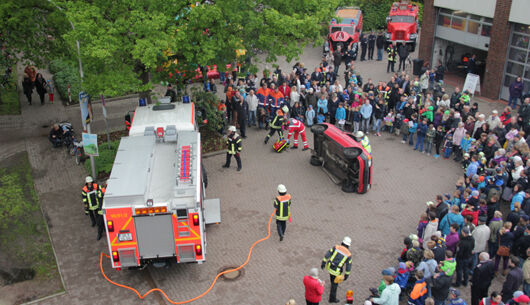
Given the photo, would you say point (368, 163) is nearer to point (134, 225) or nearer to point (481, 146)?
point (481, 146)

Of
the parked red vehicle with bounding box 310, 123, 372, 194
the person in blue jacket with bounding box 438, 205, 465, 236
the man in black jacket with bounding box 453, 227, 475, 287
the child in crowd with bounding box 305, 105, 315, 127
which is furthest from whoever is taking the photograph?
the child in crowd with bounding box 305, 105, 315, 127

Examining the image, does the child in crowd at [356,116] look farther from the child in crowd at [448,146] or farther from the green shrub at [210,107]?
the green shrub at [210,107]

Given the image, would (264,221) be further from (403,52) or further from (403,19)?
(403,19)

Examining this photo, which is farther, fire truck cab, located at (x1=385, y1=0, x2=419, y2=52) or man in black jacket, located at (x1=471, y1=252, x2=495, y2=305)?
fire truck cab, located at (x1=385, y1=0, x2=419, y2=52)

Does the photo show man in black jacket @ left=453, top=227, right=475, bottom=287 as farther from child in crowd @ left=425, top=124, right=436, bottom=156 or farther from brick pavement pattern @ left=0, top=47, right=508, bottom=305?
child in crowd @ left=425, top=124, right=436, bottom=156

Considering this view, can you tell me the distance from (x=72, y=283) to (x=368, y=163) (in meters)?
9.16

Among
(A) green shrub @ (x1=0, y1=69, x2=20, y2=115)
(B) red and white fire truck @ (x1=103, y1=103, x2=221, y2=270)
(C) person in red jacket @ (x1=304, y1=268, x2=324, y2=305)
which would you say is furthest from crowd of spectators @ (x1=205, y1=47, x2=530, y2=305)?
(A) green shrub @ (x1=0, y1=69, x2=20, y2=115)

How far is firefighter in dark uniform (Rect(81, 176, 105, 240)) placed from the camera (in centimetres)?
1488

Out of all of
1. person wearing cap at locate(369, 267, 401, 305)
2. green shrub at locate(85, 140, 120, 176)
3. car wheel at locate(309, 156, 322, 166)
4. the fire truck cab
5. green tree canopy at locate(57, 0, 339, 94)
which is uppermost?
green tree canopy at locate(57, 0, 339, 94)

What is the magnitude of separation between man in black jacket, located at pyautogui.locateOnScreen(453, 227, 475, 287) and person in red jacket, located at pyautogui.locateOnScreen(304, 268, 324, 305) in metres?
3.63

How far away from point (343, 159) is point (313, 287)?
22.6 feet

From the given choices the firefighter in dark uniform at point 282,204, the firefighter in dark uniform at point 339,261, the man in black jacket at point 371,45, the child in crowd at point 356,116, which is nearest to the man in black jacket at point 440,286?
the firefighter in dark uniform at point 339,261

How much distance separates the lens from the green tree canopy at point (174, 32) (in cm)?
1590

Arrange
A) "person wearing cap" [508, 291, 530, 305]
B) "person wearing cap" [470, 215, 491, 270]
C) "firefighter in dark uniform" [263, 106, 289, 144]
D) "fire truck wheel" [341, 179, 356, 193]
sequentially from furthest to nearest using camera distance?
"firefighter in dark uniform" [263, 106, 289, 144] < "fire truck wheel" [341, 179, 356, 193] < "person wearing cap" [470, 215, 491, 270] < "person wearing cap" [508, 291, 530, 305]
